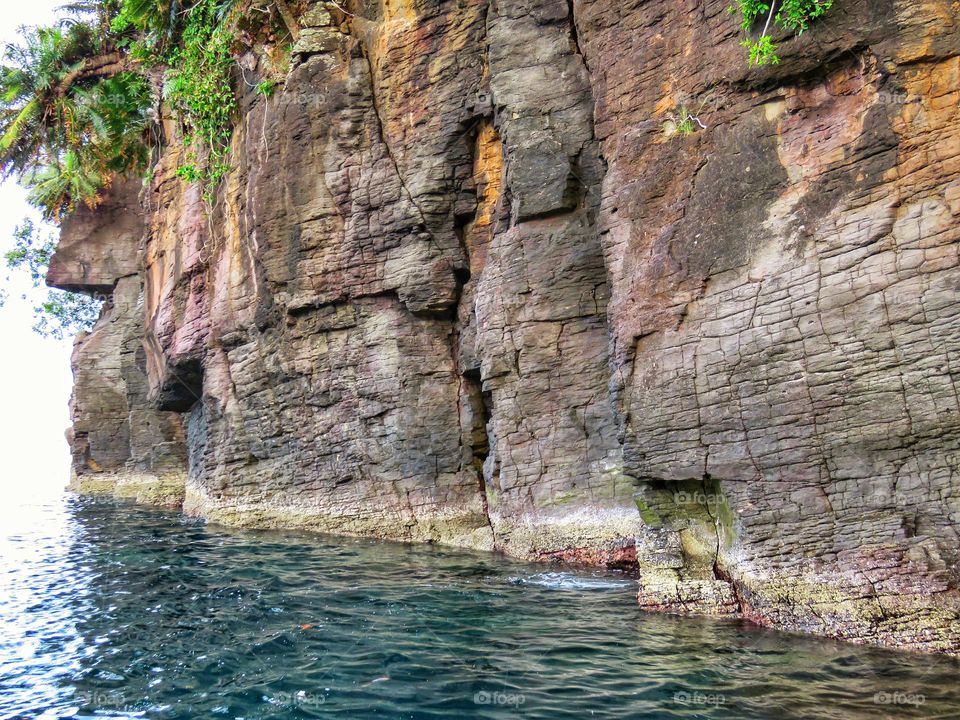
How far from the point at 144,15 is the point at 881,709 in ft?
64.3

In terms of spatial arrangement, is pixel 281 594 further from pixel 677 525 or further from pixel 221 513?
pixel 221 513

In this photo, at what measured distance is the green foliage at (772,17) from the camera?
7.48m

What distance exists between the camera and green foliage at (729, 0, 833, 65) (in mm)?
7480

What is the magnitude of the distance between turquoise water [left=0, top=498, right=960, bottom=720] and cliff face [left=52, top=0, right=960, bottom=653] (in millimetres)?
924

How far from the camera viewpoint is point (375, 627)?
767 centimetres

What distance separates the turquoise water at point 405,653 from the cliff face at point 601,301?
924 mm
